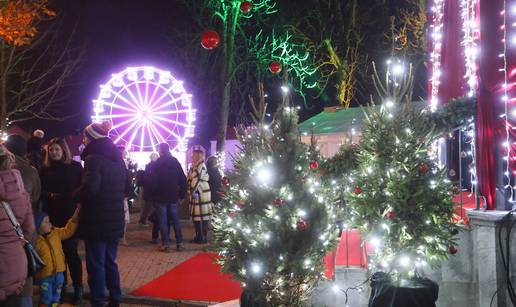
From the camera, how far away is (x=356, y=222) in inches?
210

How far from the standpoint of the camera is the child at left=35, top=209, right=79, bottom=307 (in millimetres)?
5547

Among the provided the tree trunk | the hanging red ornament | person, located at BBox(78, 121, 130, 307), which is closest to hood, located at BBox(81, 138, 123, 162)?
person, located at BBox(78, 121, 130, 307)

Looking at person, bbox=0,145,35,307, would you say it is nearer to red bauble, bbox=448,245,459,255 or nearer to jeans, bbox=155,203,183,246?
red bauble, bbox=448,245,459,255

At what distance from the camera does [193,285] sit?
299 inches

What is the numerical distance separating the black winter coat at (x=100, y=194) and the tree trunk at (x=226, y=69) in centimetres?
1444

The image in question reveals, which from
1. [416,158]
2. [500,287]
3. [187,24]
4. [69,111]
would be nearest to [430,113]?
[416,158]

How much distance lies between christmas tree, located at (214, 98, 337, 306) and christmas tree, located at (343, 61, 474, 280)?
42 centimetres

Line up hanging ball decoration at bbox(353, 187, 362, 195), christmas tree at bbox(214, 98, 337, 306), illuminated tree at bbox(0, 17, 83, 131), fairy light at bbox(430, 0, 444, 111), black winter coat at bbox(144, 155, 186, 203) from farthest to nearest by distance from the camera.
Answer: illuminated tree at bbox(0, 17, 83, 131), fairy light at bbox(430, 0, 444, 111), black winter coat at bbox(144, 155, 186, 203), hanging ball decoration at bbox(353, 187, 362, 195), christmas tree at bbox(214, 98, 337, 306)

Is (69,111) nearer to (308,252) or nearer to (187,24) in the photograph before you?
(187,24)

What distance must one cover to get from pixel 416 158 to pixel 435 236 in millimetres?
784

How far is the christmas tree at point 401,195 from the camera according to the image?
4.98 m

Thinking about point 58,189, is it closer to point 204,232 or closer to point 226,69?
point 204,232

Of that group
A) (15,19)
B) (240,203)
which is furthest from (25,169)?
(15,19)

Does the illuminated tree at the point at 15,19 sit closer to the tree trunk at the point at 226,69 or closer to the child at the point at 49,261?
the tree trunk at the point at 226,69
